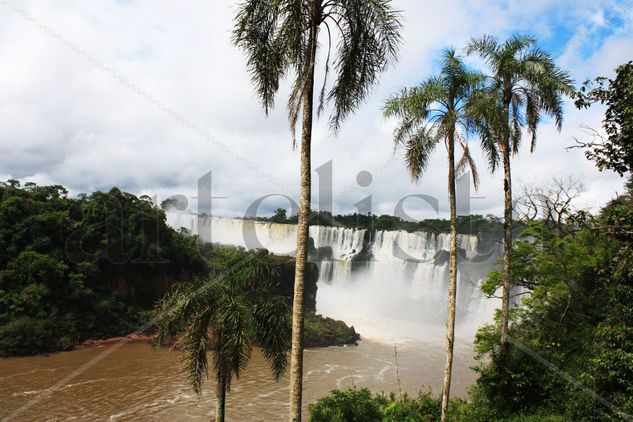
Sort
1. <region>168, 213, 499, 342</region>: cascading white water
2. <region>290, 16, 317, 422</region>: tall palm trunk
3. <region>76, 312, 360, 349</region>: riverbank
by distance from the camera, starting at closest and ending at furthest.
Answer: <region>290, 16, 317, 422</region>: tall palm trunk
<region>76, 312, 360, 349</region>: riverbank
<region>168, 213, 499, 342</region>: cascading white water

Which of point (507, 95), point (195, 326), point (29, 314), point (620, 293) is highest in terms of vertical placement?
point (507, 95)

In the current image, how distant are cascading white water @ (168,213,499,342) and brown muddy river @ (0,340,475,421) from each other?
302 inches

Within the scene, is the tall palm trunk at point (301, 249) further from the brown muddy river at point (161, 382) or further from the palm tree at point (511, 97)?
the brown muddy river at point (161, 382)

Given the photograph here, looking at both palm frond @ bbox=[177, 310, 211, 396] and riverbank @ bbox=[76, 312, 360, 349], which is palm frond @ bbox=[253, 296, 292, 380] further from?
riverbank @ bbox=[76, 312, 360, 349]

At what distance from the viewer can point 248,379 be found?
20.4 m

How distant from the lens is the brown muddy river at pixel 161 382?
15.7 m

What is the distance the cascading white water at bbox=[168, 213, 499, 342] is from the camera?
3559 cm

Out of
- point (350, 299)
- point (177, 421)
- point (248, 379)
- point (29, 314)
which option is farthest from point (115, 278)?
point (350, 299)

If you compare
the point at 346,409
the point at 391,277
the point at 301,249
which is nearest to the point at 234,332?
the point at 301,249

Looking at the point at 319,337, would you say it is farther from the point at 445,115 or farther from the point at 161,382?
the point at 445,115

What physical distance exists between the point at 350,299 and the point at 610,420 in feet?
111

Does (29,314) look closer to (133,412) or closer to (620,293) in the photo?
(133,412)

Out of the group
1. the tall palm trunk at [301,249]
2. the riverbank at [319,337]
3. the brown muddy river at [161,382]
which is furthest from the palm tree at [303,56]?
the riverbank at [319,337]

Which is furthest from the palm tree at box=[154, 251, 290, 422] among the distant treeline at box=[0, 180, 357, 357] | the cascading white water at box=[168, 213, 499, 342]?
the cascading white water at box=[168, 213, 499, 342]
